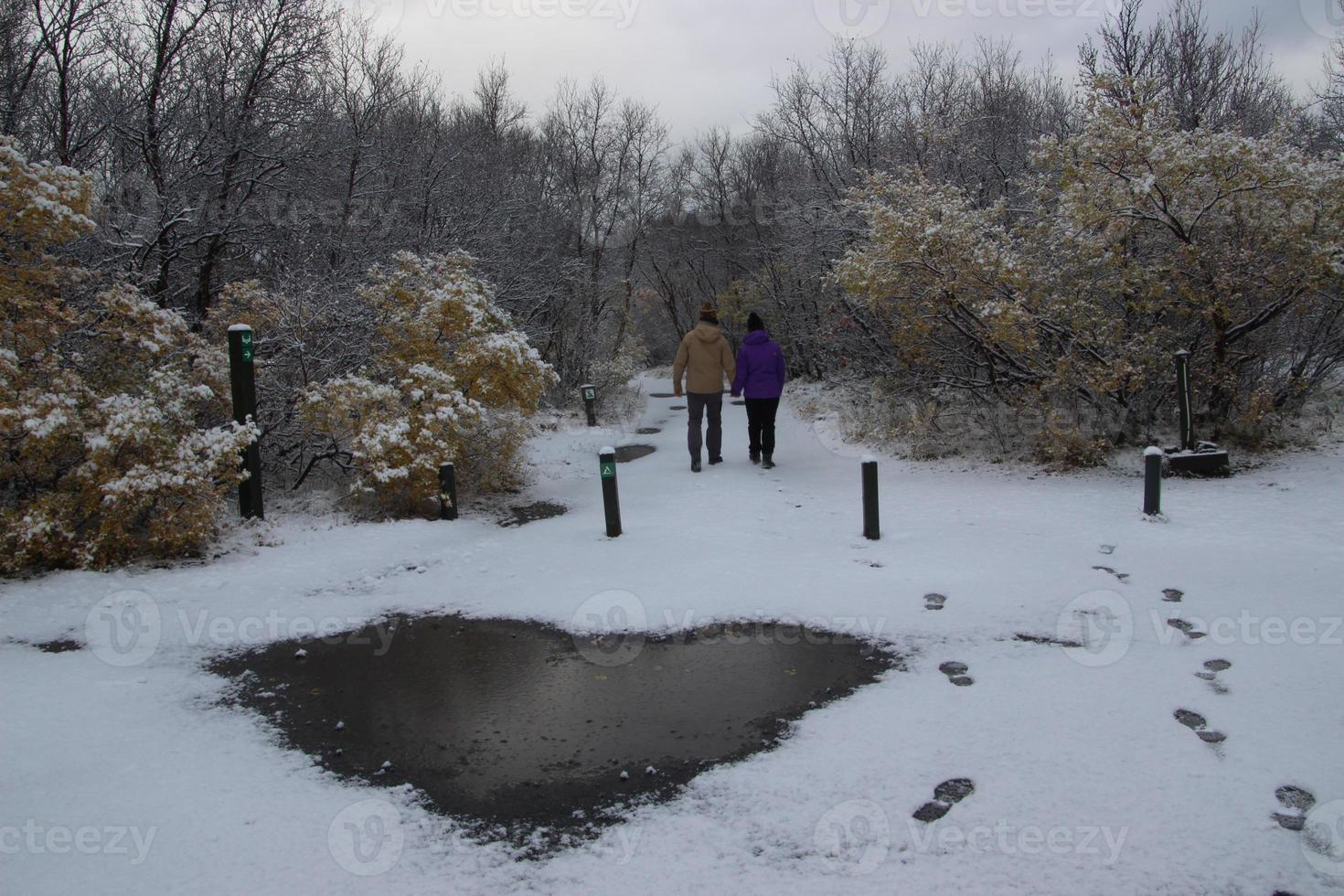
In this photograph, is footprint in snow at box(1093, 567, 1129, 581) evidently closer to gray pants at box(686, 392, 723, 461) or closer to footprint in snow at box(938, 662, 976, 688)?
footprint in snow at box(938, 662, 976, 688)

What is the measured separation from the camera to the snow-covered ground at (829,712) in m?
2.88

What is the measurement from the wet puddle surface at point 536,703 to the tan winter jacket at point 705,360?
17.7 ft

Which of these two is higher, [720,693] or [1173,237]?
[1173,237]

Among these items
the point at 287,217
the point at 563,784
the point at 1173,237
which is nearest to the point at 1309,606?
the point at 563,784

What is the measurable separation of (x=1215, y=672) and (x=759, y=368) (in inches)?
263

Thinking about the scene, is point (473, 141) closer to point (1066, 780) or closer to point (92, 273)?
point (92, 273)

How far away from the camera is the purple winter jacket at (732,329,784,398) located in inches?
407

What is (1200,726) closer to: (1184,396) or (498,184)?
(1184,396)

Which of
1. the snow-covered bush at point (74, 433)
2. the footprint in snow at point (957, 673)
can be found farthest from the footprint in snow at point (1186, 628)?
the snow-covered bush at point (74, 433)

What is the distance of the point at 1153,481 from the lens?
712 centimetres

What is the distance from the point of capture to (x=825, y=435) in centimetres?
1466

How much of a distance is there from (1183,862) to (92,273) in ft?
30.3

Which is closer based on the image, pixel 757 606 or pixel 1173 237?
pixel 757 606

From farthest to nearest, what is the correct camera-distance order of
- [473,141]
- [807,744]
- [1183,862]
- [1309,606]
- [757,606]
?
[473,141]
[757,606]
[1309,606]
[807,744]
[1183,862]
